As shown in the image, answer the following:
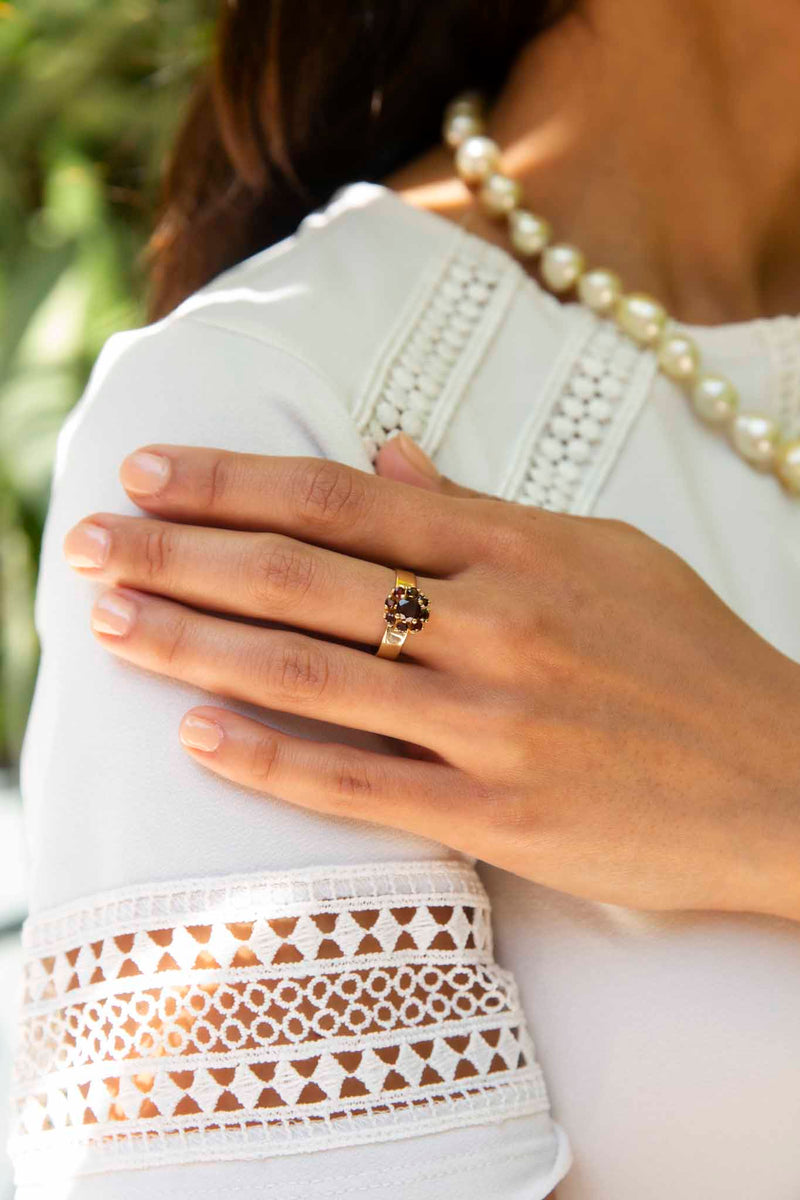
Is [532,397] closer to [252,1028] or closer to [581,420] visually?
[581,420]

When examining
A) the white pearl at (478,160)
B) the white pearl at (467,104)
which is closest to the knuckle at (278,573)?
the white pearl at (478,160)

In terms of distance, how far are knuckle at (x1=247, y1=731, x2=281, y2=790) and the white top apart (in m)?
0.03

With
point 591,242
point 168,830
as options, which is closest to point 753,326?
point 591,242

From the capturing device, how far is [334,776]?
726 mm

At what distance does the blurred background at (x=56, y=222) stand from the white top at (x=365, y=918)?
1.22 metres

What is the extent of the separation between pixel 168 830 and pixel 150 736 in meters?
0.06

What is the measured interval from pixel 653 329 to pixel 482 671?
48 centimetres

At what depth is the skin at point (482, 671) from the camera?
0.73 m

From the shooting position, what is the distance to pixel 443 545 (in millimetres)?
790

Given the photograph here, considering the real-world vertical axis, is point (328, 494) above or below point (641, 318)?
below

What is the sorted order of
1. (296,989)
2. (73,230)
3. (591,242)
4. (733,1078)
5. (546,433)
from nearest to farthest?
(296,989)
(733,1078)
(546,433)
(591,242)
(73,230)

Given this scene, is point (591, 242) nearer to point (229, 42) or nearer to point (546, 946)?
point (229, 42)

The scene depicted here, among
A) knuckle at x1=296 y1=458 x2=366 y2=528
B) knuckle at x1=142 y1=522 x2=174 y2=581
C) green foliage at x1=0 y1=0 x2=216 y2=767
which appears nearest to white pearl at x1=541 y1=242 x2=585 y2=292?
knuckle at x1=296 y1=458 x2=366 y2=528

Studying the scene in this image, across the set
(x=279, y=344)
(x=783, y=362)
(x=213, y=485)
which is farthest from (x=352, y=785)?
(x=783, y=362)
